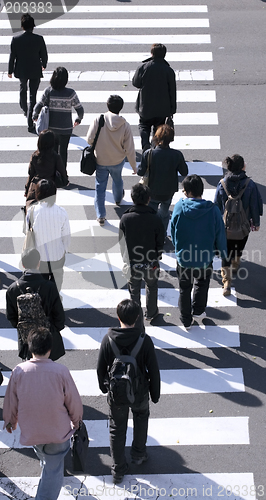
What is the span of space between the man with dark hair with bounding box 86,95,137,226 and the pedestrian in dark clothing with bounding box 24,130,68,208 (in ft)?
3.05

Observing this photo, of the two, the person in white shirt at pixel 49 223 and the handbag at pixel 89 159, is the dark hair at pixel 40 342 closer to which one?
the person in white shirt at pixel 49 223

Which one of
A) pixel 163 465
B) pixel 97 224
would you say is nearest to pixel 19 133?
pixel 97 224

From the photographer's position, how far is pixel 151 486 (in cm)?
589

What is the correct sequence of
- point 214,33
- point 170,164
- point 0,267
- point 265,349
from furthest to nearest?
point 214,33 < point 0,267 < point 170,164 < point 265,349

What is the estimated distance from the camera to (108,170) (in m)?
9.45

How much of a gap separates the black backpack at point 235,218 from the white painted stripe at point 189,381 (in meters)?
1.77

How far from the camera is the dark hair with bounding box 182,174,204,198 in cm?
707

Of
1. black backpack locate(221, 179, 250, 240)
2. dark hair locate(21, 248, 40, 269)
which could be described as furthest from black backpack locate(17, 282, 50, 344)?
black backpack locate(221, 179, 250, 240)

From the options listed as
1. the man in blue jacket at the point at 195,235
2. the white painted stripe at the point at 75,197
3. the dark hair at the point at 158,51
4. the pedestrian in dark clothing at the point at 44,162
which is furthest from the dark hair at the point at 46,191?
the dark hair at the point at 158,51

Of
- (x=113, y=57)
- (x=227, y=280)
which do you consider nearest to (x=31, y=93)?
(x=113, y=57)

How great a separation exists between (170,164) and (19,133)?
487 centimetres

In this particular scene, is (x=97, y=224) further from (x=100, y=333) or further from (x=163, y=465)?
(x=163, y=465)

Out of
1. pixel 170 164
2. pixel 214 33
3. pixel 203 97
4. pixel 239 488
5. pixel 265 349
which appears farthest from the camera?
pixel 214 33

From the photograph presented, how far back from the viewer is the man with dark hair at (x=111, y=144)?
8914 mm
